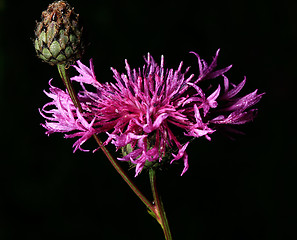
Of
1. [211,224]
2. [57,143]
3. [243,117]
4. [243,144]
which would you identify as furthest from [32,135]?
[243,117]

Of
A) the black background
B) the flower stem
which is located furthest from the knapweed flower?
the black background

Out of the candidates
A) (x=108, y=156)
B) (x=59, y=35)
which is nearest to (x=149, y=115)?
(x=108, y=156)

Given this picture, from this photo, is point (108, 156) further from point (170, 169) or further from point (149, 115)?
point (170, 169)

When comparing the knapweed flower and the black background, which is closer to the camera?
the knapweed flower

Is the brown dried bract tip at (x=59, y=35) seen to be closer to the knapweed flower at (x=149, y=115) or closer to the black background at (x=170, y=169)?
the knapweed flower at (x=149, y=115)

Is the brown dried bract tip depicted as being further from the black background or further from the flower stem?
the black background
